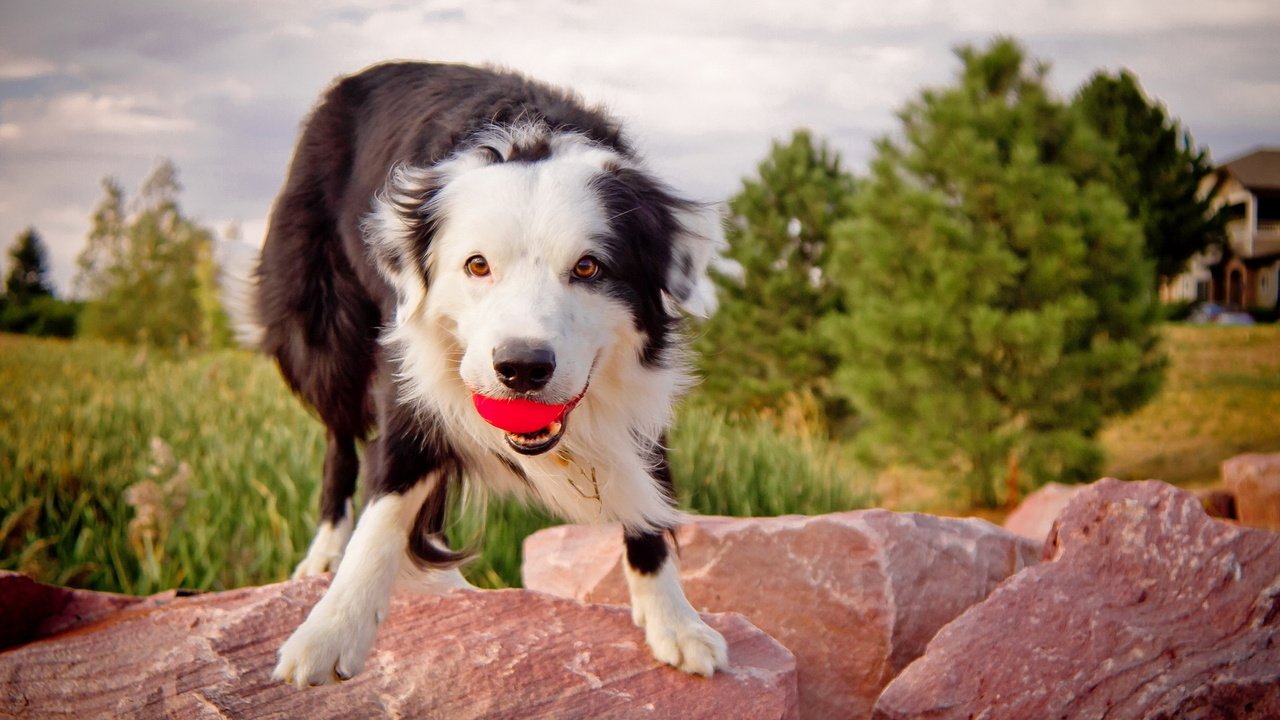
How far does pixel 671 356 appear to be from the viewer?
259cm

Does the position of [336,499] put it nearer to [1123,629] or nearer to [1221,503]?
[1123,629]

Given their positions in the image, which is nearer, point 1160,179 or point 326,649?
point 326,649

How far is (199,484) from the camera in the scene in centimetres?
512

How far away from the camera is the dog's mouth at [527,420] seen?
2121mm

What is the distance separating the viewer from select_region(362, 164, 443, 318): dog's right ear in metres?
2.40

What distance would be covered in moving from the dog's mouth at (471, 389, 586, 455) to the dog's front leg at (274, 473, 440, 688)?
44cm

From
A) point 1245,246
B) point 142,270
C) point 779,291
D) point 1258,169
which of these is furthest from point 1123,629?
point 142,270

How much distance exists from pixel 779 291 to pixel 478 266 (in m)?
6.99

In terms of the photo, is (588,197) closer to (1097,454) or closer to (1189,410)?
(1097,454)

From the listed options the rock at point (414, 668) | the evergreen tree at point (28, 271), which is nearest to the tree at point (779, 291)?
the rock at point (414, 668)

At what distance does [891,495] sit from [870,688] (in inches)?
199

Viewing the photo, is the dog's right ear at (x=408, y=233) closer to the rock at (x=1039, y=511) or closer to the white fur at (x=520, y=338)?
the white fur at (x=520, y=338)

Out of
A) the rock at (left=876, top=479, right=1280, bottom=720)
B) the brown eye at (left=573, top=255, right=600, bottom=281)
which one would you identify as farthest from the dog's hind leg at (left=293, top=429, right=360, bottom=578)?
the rock at (left=876, top=479, right=1280, bottom=720)

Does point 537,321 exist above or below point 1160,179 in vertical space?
below
